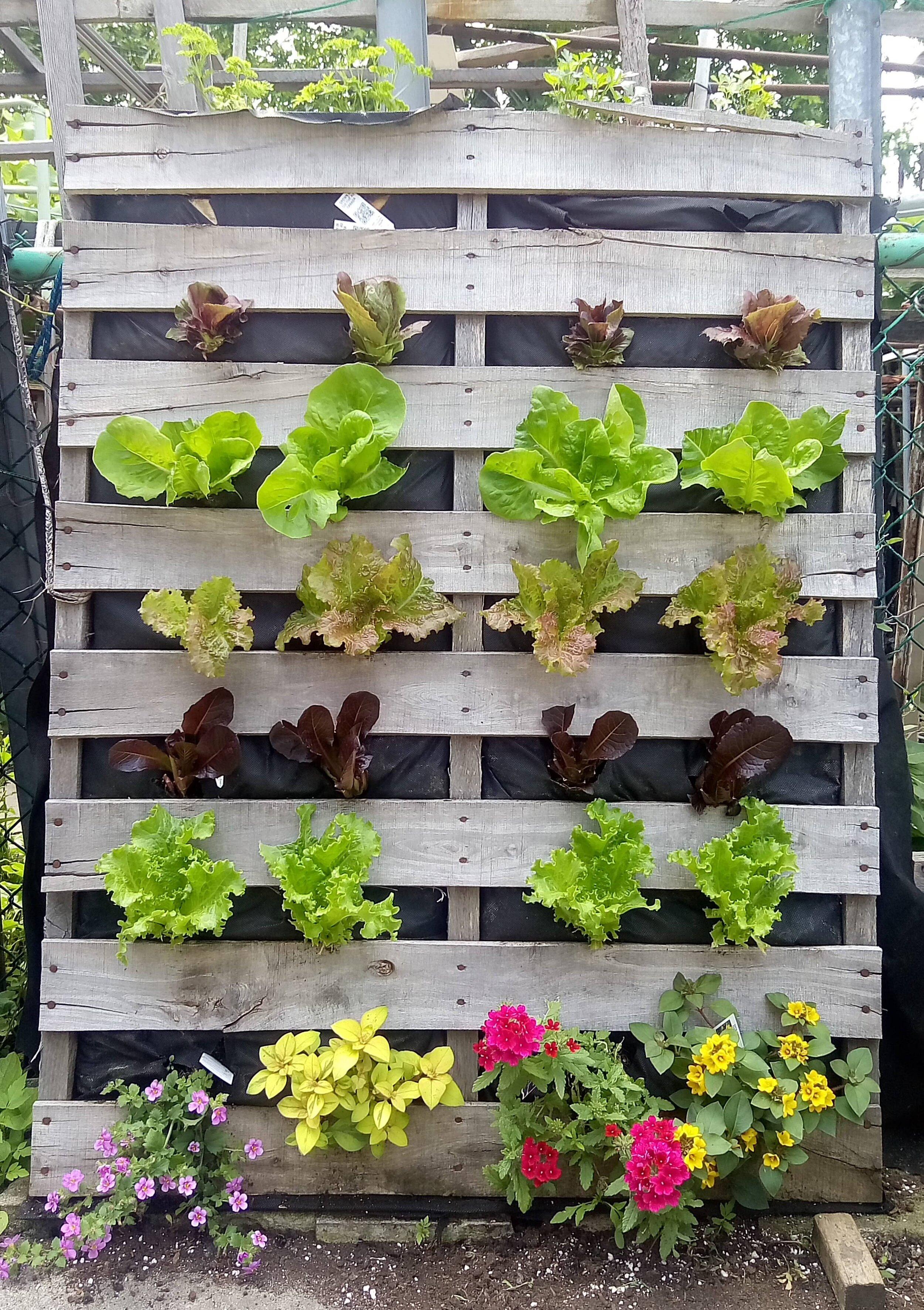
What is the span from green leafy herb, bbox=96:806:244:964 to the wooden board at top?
1.60 meters

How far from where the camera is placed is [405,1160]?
2.06m

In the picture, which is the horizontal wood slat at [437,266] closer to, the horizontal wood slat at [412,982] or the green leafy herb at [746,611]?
the green leafy herb at [746,611]

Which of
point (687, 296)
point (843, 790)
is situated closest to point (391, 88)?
point (687, 296)

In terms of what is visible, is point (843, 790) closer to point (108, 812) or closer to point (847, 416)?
point (847, 416)

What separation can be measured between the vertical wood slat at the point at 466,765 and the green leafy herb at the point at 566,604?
0.08 m

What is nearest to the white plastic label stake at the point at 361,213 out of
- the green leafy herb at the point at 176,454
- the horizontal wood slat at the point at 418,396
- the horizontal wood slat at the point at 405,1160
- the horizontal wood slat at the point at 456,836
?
the horizontal wood slat at the point at 418,396

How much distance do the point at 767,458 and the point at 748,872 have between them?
0.97 m

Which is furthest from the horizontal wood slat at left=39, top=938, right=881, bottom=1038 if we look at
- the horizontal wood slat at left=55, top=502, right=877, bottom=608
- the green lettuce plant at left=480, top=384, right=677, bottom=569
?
the green lettuce plant at left=480, top=384, right=677, bottom=569

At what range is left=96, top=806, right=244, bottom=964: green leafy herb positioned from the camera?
1934 millimetres

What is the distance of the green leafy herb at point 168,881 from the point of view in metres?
1.93

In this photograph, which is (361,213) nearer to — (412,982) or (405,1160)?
(412,982)

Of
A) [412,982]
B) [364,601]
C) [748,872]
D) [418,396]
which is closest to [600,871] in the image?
[748,872]

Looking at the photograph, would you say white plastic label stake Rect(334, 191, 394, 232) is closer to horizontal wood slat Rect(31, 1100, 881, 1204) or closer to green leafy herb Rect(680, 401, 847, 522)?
green leafy herb Rect(680, 401, 847, 522)

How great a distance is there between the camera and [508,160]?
208 centimetres
